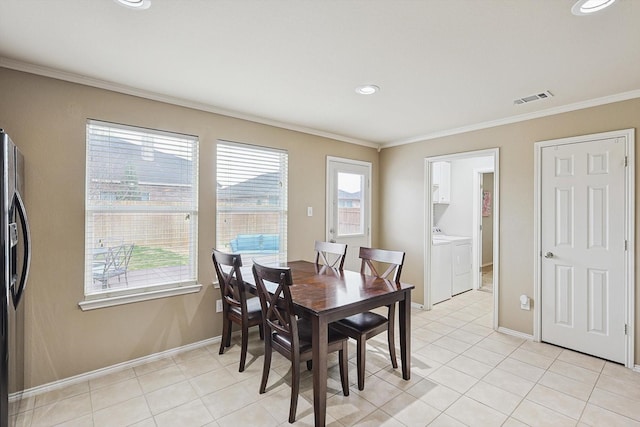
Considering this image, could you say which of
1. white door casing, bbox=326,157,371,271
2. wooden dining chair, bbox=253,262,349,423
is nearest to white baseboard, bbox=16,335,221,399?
→ wooden dining chair, bbox=253,262,349,423

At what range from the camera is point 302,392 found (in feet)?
7.68

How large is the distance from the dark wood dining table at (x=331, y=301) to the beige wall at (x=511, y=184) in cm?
171

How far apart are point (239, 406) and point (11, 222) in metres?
1.73

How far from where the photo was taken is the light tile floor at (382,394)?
2.07 m

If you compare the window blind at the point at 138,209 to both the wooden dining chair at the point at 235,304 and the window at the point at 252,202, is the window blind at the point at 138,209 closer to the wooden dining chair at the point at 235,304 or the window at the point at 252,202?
the window at the point at 252,202

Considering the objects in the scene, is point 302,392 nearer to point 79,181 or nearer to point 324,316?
point 324,316

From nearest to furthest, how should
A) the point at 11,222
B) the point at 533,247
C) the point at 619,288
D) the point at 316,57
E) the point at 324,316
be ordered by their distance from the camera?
the point at 11,222 → the point at 324,316 → the point at 316,57 → the point at 619,288 → the point at 533,247

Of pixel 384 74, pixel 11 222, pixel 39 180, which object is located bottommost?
pixel 11 222

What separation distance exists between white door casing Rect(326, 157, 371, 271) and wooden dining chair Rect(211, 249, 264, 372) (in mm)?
1703

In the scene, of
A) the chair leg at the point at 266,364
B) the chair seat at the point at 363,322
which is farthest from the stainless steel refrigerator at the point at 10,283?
the chair seat at the point at 363,322

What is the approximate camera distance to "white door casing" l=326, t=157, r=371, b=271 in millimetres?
4281

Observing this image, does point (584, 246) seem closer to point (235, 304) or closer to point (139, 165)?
point (235, 304)

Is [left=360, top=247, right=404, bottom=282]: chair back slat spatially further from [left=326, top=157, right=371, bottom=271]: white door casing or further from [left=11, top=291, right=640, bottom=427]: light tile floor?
[left=326, top=157, right=371, bottom=271]: white door casing

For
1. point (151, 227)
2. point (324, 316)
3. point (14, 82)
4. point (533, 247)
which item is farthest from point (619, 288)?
point (14, 82)
